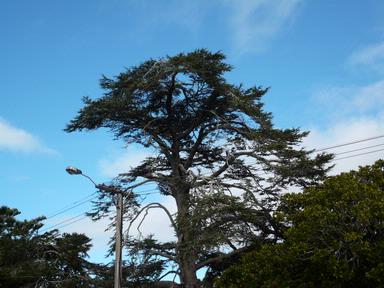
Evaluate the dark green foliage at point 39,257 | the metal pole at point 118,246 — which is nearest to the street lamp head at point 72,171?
the metal pole at point 118,246

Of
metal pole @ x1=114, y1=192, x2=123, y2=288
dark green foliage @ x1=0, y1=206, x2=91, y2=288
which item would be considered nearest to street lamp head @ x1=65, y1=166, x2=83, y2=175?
metal pole @ x1=114, y1=192, x2=123, y2=288

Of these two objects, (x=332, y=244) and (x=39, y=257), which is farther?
(x=39, y=257)

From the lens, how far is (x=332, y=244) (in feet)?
56.7

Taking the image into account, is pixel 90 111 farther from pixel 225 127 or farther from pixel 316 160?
pixel 316 160

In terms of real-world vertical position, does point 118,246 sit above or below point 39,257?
below

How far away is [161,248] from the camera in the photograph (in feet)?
82.0

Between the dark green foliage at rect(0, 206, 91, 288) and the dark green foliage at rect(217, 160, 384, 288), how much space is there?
10.9m

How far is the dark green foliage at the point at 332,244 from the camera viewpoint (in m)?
16.9

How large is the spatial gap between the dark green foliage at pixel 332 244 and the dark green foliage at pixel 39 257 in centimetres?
1089

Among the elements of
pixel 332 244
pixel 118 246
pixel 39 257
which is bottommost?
pixel 332 244

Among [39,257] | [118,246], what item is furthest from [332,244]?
[39,257]

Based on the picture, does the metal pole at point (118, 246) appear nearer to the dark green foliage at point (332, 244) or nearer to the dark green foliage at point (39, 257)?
the dark green foliage at point (332, 244)

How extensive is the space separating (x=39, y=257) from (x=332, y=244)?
19770 mm

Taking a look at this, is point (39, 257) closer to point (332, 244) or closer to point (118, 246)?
point (118, 246)
